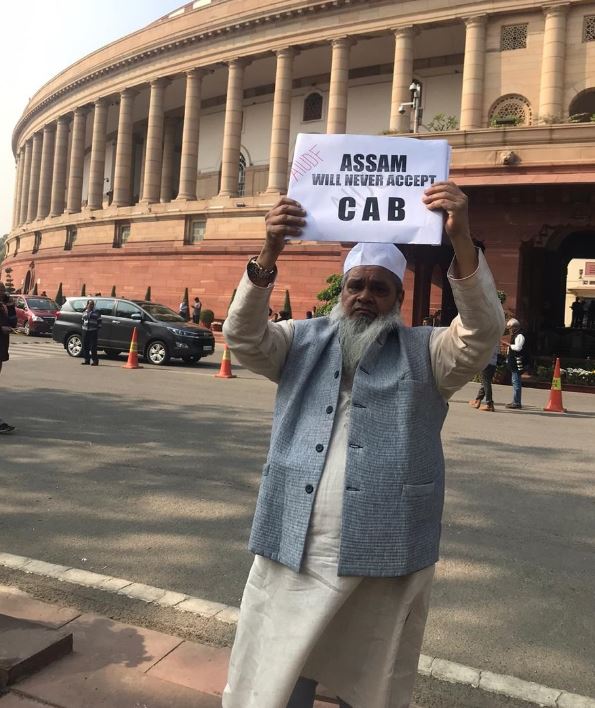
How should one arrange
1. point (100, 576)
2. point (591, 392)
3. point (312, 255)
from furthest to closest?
point (312, 255)
point (591, 392)
point (100, 576)

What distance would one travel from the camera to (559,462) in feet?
27.2

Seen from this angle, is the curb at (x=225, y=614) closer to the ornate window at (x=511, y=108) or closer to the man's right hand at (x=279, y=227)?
→ the man's right hand at (x=279, y=227)

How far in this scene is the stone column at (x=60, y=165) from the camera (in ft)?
184

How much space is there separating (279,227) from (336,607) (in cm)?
133

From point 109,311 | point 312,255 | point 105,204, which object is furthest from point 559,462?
point 105,204

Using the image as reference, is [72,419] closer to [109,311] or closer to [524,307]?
[109,311]

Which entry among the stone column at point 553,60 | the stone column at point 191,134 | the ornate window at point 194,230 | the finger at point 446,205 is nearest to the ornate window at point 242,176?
the stone column at point 191,134

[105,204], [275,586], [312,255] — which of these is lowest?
[275,586]

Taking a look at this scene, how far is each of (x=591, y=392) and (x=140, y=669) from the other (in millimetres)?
17183

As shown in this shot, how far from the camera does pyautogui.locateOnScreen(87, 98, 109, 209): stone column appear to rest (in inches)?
1972

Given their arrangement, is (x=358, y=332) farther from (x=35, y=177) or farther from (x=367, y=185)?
(x=35, y=177)

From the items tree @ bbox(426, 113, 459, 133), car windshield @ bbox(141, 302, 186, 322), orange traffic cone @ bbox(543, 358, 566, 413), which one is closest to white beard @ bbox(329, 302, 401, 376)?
orange traffic cone @ bbox(543, 358, 566, 413)

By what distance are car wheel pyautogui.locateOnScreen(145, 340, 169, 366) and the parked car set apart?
466 inches

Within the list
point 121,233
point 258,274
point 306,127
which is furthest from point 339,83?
point 258,274
